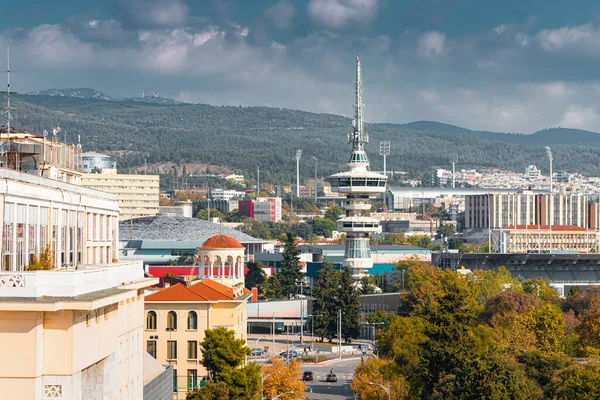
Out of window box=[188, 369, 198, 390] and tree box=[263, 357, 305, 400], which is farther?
window box=[188, 369, 198, 390]

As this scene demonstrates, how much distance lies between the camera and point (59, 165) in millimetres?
47406

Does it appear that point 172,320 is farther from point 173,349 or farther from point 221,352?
point 221,352

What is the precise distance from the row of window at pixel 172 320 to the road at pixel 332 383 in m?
9.83

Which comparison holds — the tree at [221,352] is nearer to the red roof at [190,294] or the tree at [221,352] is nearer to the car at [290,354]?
the red roof at [190,294]

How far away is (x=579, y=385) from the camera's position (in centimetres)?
6688

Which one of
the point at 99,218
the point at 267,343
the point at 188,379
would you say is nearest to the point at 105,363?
the point at 99,218

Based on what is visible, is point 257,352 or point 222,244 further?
point 257,352

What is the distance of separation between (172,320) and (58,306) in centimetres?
6828

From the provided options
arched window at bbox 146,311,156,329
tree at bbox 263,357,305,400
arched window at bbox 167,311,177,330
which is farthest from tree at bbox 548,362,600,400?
arched window at bbox 146,311,156,329

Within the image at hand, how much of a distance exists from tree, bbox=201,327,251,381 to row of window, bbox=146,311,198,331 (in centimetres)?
1347

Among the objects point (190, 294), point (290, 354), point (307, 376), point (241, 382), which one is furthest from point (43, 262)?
point (290, 354)

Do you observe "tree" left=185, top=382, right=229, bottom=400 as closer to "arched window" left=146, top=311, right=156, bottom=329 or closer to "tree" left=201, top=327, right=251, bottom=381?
"tree" left=201, top=327, right=251, bottom=381

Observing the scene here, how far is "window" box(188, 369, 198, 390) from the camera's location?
9178 cm

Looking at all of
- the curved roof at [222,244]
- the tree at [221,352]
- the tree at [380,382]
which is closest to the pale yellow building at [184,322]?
the tree at [380,382]
